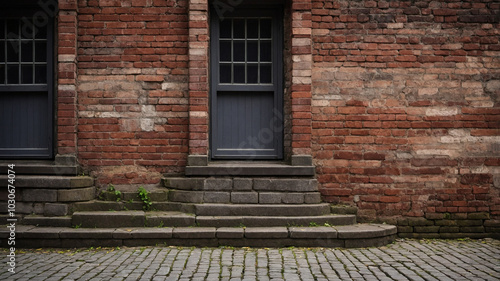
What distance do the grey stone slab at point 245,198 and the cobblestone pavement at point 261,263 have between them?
751 millimetres

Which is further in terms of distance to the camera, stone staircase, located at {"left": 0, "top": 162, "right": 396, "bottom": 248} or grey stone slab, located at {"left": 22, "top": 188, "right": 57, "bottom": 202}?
grey stone slab, located at {"left": 22, "top": 188, "right": 57, "bottom": 202}

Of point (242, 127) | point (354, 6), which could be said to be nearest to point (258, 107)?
point (242, 127)

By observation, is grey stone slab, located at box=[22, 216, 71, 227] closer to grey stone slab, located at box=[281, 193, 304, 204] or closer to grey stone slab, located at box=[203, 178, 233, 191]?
grey stone slab, located at box=[203, 178, 233, 191]

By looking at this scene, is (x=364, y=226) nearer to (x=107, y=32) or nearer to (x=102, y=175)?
(x=102, y=175)

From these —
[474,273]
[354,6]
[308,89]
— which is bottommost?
[474,273]

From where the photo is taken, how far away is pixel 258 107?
6.23 meters

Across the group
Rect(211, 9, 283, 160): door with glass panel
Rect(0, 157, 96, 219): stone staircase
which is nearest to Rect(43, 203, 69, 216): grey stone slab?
Rect(0, 157, 96, 219): stone staircase

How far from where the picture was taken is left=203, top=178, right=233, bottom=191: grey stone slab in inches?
228

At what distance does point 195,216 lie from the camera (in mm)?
5594

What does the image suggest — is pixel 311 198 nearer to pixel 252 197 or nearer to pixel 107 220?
pixel 252 197

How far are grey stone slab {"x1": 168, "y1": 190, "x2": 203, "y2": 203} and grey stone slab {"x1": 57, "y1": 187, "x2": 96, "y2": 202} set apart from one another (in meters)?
1.24

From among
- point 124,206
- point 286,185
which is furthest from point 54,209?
point 286,185

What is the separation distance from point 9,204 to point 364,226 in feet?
16.8

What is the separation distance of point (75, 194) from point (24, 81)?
2.00m
